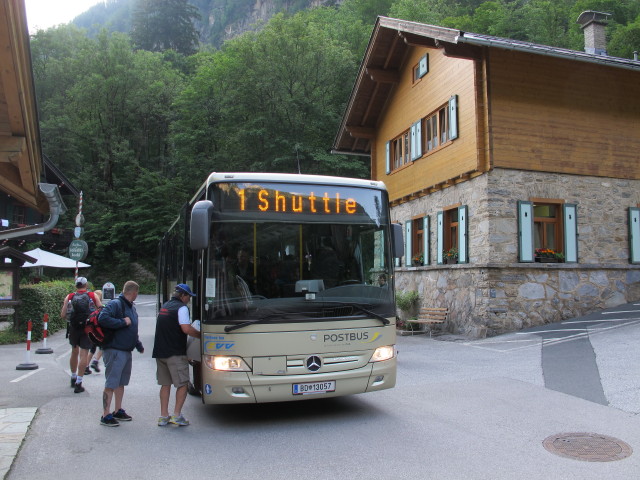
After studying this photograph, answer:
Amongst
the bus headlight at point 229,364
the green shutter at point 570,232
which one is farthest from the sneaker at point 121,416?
Answer: the green shutter at point 570,232

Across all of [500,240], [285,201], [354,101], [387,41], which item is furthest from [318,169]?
[285,201]

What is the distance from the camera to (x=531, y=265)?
14430 mm

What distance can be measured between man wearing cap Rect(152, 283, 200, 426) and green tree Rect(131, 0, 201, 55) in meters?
65.5

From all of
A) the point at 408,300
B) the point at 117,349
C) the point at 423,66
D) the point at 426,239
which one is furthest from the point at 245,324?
the point at 423,66

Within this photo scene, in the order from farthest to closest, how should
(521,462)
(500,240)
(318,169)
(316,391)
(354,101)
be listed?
(318,169) → (354,101) → (500,240) → (316,391) → (521,462)

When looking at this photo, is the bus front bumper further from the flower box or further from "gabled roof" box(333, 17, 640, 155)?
"gabled roof" box(333, 17, 640, 155)

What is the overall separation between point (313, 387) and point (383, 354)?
977 mm

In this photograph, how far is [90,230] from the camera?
41344mm

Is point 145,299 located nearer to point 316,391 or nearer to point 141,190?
point 141,190

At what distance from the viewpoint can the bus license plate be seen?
604cm

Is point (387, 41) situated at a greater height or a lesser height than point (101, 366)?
greater

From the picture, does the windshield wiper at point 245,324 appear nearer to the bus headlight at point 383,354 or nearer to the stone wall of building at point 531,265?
the bus headlight at point 383,354

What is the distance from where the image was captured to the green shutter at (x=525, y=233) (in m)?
14.4

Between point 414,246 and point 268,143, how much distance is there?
18526mm
